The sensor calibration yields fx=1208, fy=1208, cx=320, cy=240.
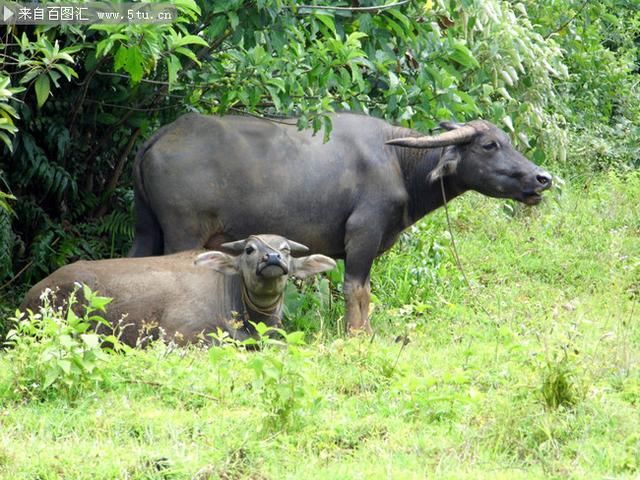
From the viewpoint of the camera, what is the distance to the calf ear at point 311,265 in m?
8.20

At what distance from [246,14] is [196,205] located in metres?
1.39

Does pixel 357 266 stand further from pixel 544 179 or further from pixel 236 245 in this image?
pixel 544 179

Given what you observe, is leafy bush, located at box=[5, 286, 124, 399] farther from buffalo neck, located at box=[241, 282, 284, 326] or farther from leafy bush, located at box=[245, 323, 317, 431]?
buffalo neck, located at box=[241, 282, 284, 326]

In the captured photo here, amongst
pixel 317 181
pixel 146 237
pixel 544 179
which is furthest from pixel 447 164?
pixel 146 237

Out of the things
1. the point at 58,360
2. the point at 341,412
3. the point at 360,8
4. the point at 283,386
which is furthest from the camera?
the point at 360,8

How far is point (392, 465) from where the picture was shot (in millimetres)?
5141

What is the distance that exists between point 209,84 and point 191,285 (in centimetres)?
139

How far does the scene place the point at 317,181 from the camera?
852cm

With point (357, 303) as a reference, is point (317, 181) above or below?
above

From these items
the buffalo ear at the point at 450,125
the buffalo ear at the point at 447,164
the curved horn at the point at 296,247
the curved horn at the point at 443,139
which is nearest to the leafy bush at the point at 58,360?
the curved horn at the point at 296,247

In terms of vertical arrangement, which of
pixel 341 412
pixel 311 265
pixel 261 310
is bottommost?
pixel 261 310

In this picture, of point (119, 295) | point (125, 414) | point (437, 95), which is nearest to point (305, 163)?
point (437, 95)

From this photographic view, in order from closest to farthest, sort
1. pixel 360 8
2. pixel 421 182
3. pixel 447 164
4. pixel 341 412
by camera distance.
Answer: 1. pixel 341 412
2. pixel 360 8
3. pixel 447 164
4. pixel 421 182

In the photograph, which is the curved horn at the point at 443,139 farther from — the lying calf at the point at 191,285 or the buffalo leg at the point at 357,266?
the lying calf at the point at 191,285
